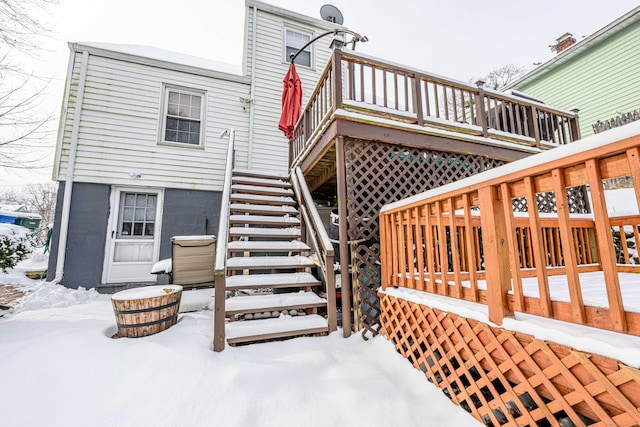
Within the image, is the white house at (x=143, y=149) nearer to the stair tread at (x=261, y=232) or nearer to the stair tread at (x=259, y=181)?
the stair tread at (x=259, y=181)

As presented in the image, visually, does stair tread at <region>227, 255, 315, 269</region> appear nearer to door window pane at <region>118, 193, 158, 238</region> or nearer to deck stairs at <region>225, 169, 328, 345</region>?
deck stairs at <region>225, 169, 328, 345</region>

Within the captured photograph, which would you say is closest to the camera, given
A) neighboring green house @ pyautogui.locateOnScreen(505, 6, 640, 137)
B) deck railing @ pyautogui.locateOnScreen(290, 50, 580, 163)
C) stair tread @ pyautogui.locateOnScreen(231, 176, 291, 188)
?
deck railing @ pyautogui.locateOnScreen(290, 50, 580, 163)

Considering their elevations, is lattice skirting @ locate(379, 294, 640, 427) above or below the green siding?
below

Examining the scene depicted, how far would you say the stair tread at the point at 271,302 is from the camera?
9.39ft

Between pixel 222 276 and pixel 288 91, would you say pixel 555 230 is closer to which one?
pixel 222 276

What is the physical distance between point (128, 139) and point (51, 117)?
1.23 meters

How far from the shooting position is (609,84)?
896cm

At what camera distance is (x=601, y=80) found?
918cm

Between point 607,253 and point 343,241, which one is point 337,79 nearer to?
point 343,241

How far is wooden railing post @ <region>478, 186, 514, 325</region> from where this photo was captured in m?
1.54

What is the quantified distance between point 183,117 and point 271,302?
219 inches

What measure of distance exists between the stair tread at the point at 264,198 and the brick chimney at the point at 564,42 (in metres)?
13.1

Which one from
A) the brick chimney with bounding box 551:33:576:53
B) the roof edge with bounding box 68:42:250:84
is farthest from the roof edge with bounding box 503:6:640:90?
the roof edge with bounding box 68:42:250:84

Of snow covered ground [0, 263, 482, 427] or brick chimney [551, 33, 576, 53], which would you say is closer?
snow covered ground [0, 263, 482, 427]
